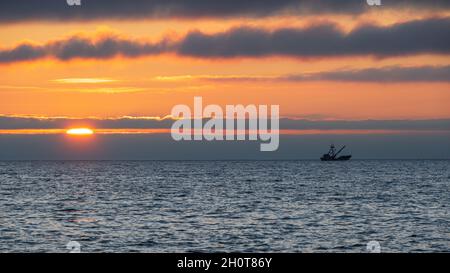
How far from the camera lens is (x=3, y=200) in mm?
87312

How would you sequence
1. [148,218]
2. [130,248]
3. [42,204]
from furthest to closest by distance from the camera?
[42,204] < [148,218] < [130,248]

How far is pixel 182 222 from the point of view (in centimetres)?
5675

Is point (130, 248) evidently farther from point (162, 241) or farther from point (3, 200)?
point (3, 200)

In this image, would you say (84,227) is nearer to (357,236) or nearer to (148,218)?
(148,218)
